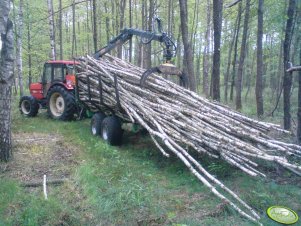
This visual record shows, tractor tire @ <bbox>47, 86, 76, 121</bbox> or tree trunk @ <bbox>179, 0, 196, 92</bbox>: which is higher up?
tree trunk @ <bbox>179, 0, 196, 92</bbox>

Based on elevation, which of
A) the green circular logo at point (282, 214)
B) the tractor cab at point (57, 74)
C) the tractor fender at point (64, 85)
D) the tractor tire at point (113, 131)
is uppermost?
the tractor cab at point (57, 74)

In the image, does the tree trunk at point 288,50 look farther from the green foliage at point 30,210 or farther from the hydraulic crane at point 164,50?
the green foliage at point 30,210

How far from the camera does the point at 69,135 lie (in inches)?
348

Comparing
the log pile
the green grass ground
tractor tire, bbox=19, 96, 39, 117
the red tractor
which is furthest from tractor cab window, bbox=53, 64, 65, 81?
the green grass ground

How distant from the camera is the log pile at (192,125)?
505cm

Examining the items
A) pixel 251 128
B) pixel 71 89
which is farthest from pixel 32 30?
pixel 251 128

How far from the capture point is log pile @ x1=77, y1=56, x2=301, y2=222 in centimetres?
505

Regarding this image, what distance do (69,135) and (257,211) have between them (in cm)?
608

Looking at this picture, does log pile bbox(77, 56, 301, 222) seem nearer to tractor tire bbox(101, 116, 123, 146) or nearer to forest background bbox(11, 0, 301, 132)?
tractor tire bbox(101, 116, 123, 146)

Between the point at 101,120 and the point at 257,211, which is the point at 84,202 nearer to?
the point at 257,211

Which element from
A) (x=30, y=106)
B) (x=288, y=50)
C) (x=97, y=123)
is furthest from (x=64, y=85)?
(x=288, y=50)

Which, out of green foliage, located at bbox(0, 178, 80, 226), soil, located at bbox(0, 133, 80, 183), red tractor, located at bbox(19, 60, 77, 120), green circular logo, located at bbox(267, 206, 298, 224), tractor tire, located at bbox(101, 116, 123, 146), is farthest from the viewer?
red tractor, located at bbox(19, 60, 77, 120)

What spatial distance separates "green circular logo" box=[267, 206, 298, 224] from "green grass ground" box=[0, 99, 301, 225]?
0.09 meters

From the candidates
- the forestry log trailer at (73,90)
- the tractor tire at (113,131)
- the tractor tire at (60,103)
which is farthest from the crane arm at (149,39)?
the tractor tire at (113,131)
